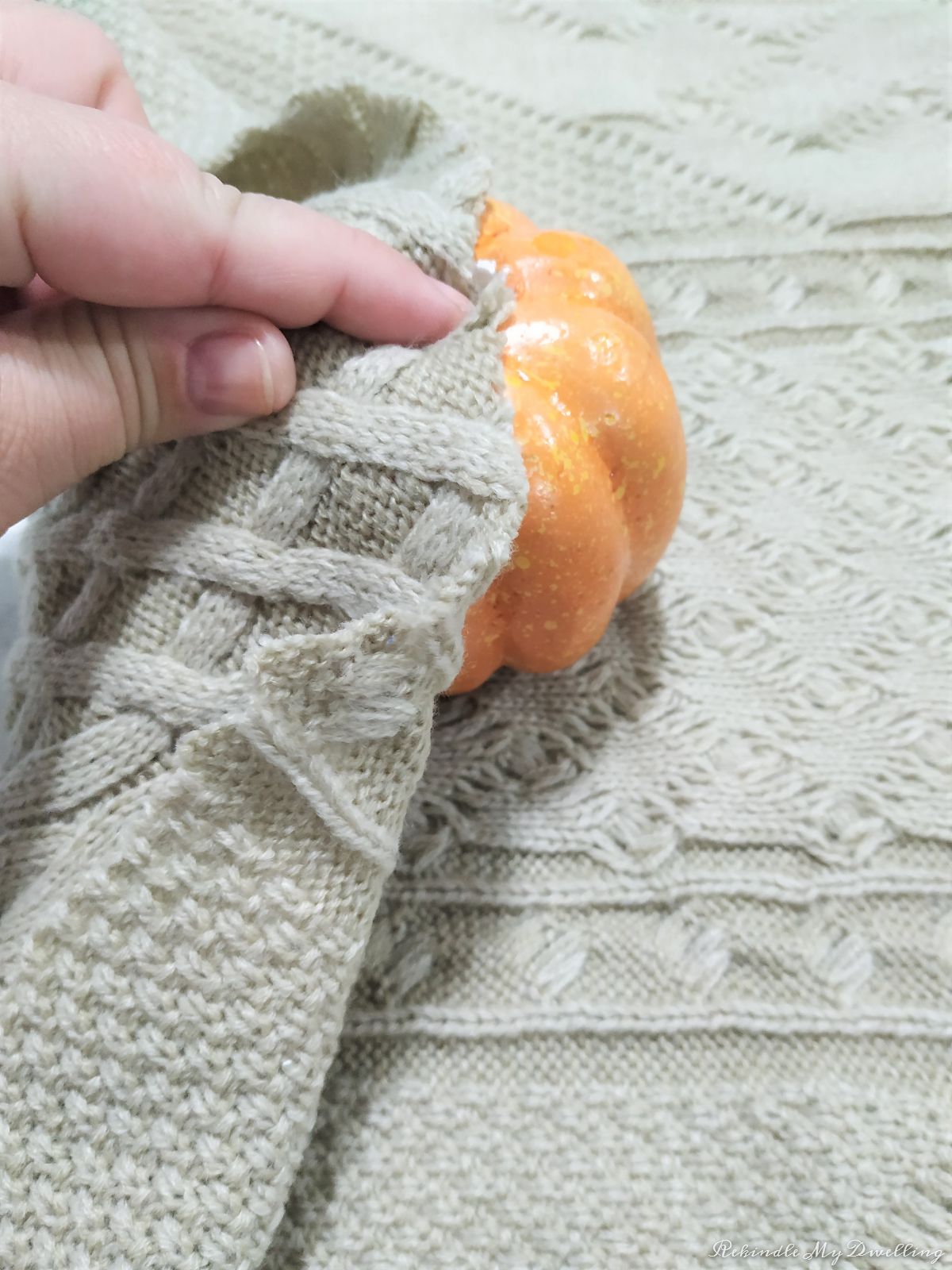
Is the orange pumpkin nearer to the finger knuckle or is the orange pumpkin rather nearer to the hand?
the hand

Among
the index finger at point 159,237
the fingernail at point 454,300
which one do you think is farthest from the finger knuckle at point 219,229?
the fingernail at point 454,300

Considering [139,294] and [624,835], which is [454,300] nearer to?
[139,294]

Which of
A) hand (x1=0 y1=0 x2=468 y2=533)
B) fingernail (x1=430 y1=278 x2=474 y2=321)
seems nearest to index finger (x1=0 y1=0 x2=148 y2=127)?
hand (x1=0 y1=0 x2=468 y2=533)

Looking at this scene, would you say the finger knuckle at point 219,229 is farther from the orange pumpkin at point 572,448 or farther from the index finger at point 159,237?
the orange pumpkin at point 572,448

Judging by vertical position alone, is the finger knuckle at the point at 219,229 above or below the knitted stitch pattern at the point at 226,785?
above

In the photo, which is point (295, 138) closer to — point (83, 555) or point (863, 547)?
point (83, 555)

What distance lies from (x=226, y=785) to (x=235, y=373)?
0.76 ft

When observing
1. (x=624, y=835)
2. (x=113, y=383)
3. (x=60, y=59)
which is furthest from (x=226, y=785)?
(x=60, y=59)

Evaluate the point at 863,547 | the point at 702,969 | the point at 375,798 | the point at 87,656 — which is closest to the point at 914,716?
the point at 863,547

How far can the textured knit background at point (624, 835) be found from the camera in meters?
0.50

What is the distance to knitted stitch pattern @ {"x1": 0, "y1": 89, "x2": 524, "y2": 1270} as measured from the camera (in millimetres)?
491

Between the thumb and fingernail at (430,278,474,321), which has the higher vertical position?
fingernail at (430,278,474,321)

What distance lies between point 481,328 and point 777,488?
42cm

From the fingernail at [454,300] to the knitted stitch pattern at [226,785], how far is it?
2 centimetres
